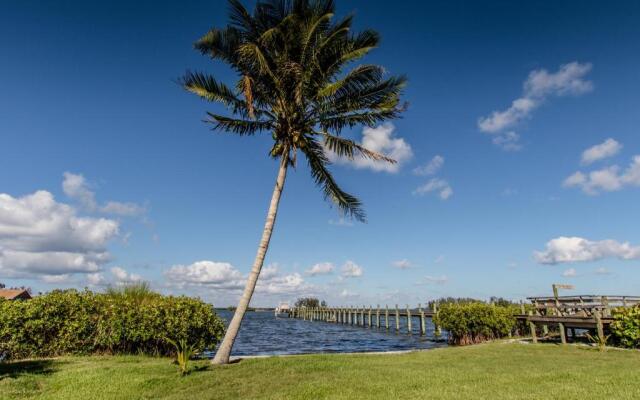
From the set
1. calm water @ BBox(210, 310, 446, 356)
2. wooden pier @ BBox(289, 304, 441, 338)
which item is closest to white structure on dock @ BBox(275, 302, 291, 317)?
wooden pier @ BBox(289, 304, 441, 338)

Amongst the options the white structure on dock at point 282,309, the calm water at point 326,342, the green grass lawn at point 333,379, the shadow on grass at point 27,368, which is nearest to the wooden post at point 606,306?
the green grass lawn at point 333,379

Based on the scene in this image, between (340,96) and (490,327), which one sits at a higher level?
(340,96)

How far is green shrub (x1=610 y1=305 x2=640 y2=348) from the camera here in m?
14.9

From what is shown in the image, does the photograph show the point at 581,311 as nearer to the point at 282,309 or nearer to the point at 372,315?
the point at 372,315

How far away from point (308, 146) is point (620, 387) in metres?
10.5

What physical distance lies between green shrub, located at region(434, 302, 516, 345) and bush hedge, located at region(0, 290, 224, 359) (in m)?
15.7

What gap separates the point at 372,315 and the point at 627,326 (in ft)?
187

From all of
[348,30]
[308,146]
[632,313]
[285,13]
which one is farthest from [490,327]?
[285,13]

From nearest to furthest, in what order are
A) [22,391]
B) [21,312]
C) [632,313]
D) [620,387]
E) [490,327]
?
1. [620,387]
2. [22,391]
3. [21,312]
4. [632,313]
5. [490,327]

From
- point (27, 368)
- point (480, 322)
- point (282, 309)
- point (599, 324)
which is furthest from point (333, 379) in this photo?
point (282, 309)

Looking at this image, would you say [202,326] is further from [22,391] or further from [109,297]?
[22,391]

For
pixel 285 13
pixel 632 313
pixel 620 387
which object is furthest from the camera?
pixel 632 313

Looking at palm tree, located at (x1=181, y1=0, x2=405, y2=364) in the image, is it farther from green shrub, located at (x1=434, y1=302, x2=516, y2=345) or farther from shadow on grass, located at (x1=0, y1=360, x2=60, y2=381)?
green shrub, located at (x1=434, y1=302, x2=516, y2=345)

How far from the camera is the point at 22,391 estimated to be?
8.41 m
